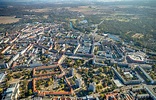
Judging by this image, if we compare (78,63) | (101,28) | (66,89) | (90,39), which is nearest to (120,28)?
(101,28)

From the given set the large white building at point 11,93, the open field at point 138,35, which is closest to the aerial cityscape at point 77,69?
the large white building at point 11,93

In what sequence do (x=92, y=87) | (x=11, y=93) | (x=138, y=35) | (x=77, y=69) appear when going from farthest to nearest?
(x=138, y=35)
(x=77, y=69)
(x=92, y=87)
(x=11, y=93)

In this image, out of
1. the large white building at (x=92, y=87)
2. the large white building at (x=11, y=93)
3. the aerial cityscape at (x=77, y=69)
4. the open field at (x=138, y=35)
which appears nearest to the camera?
the large white building at (x=11, y=93)

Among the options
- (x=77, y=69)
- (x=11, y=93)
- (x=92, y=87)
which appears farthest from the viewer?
(x=77, y=69)

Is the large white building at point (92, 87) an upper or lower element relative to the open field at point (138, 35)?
lower


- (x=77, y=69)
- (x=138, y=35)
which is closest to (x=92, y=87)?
(x=77, y=69)

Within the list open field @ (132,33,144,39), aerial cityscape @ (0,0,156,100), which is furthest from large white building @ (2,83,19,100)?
open field @ (132,33,144,39)

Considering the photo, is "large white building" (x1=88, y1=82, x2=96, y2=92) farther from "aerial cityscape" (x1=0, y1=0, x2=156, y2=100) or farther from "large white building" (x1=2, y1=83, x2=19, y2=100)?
"large white building" (x1=2, y1=83, x2=19, y2=100)

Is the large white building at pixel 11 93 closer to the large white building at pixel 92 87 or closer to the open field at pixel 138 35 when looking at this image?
the large white building at pixel 92 87

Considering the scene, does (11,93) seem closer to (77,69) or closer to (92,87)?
(92,87)

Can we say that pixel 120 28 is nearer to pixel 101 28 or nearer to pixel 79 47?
pixel 101 28

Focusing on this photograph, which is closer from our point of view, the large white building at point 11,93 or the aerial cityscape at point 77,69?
the large white building at point 11,93
